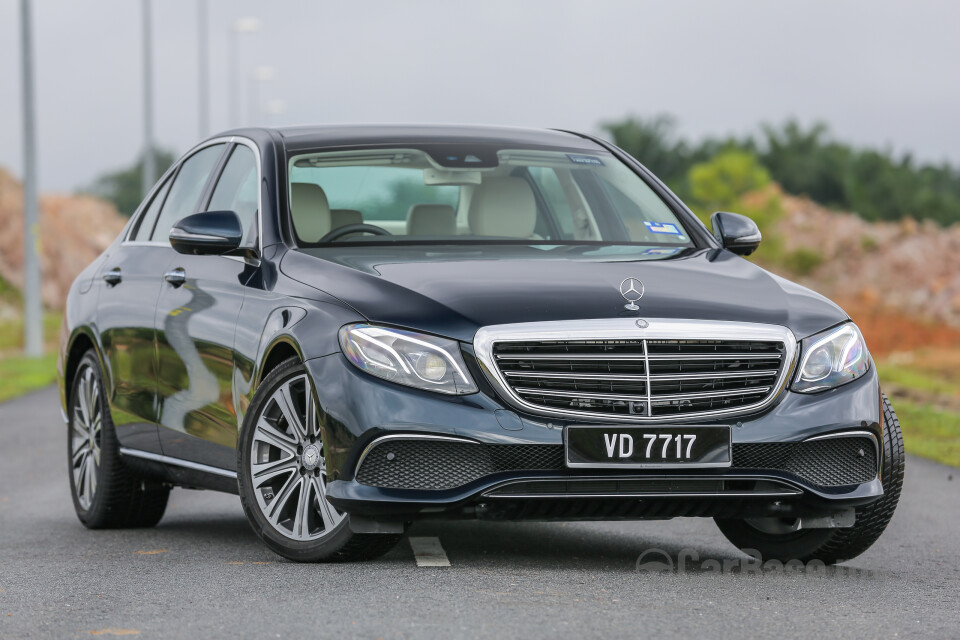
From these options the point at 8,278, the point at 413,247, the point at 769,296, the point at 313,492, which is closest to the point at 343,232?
the point at 413,247

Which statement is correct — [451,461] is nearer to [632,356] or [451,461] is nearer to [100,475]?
[632,356]

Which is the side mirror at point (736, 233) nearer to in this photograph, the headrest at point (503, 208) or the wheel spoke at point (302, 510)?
Result: the headrest at point (503, 208)

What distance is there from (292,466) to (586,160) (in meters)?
2.29

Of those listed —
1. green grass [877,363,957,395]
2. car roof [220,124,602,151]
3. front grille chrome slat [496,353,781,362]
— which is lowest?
green grass [877,363,957,395]

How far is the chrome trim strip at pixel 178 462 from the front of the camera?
7.03 metres

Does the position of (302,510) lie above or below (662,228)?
below

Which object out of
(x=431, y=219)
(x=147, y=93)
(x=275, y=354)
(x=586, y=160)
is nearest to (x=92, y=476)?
(x=431, y=219)

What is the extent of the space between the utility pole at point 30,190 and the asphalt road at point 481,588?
782 inches

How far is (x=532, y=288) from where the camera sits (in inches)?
243

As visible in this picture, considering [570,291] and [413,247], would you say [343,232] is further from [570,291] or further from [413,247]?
[570,291]

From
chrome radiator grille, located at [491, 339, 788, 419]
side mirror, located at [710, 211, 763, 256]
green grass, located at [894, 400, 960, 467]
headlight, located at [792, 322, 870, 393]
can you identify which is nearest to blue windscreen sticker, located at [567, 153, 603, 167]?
side mirror, located at [710, 211, 763, 256]

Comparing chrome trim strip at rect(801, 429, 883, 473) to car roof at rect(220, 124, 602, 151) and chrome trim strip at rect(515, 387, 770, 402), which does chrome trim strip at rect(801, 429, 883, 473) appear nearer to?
chrome trim strip at rect(515, 387, 770, 402)

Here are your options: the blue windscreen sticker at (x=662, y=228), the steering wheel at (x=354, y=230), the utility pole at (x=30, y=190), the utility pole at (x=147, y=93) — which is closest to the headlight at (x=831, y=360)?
the blue windscreen sticker at (x=662, y=228)

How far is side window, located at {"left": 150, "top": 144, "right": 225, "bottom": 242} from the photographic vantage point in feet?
26.8
